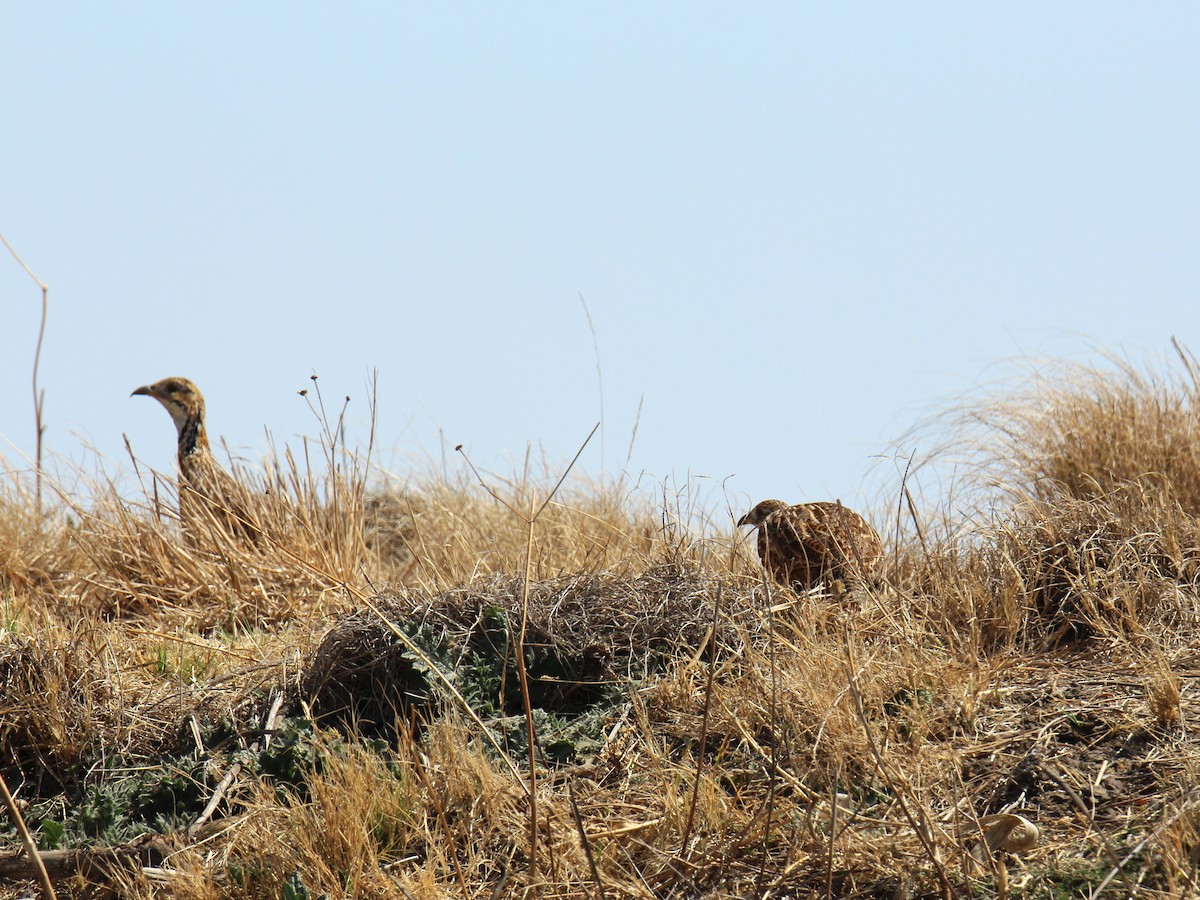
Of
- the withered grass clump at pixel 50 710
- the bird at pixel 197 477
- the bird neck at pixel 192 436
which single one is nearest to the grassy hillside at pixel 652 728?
the withered grass clump at pixel 50 710

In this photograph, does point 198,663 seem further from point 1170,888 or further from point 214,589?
point 1170,888

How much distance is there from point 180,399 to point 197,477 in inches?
32.5

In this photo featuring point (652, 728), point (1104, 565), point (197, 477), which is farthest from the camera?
point (197, 477)

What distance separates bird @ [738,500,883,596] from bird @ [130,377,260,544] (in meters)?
2.79

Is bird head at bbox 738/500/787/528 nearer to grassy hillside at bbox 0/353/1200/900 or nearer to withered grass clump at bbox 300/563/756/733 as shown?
grassy hillside at bbox 0/353/1200/900

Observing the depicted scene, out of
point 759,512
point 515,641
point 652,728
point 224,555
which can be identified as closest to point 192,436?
point 224,555

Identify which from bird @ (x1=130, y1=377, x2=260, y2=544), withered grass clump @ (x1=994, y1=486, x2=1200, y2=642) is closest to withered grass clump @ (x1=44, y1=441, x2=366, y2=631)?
bird @ (x1=130, y1=377, x2=260, y2=544)

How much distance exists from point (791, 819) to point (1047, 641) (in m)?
1.91

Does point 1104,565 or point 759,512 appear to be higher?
point 759,512

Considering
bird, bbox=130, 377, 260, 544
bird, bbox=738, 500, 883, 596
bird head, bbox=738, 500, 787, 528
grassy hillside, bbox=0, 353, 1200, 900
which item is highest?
bird, bbox=130, 377, 260, 544

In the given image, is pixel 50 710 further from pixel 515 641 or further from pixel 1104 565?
pixel 1104 565

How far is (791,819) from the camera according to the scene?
3602 mm

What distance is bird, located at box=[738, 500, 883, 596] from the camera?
546 cm

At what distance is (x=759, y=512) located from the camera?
6020 millimetres
